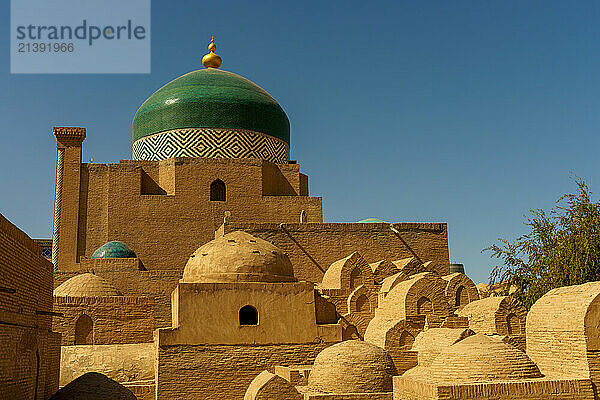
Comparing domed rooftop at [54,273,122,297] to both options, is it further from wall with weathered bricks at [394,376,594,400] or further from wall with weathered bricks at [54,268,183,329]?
wall with weathered bricks at [394,376,594,400]

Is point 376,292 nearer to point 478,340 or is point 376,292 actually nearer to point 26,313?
point 478,340

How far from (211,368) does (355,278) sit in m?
4.08

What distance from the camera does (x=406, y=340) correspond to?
1187 centimetres

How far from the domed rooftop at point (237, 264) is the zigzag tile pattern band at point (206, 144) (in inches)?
238

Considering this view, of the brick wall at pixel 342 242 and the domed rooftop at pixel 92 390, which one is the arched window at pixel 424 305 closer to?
the brick wall at pixel 342 242

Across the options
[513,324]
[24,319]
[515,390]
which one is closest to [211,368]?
[24,319]

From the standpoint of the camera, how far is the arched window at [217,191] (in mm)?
17656

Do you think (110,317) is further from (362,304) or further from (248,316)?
(362,304)

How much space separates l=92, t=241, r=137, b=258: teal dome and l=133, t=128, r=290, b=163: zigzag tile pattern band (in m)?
3.41

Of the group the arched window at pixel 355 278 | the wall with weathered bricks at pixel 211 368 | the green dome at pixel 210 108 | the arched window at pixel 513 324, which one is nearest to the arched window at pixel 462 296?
the arched window at pixel 513 324

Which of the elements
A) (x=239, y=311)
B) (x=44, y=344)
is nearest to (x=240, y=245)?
(x=239, y=311)

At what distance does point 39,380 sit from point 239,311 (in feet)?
13.8

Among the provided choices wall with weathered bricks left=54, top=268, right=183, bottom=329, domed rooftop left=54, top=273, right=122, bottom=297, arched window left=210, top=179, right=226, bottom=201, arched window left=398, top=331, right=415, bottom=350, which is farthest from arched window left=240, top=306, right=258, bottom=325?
arched window left=210, top=179, right=226, bottom=201

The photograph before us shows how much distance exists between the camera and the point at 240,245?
1245 centimetres
